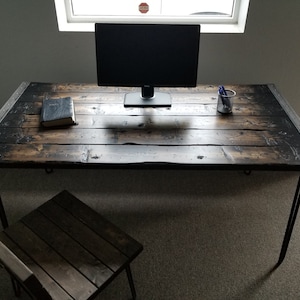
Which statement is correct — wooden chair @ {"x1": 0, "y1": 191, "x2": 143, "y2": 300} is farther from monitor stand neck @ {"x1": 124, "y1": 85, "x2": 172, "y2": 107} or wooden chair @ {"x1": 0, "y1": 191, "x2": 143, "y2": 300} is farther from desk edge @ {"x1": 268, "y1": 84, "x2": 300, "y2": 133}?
desk edge @ {"x1": 268, "y1": 84, "x2": 300, "y2": 133}

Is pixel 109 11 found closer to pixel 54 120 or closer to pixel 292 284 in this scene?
pixel 54 120

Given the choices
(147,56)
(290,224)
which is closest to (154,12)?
(147,56)

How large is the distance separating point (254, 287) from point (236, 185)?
0.72 m

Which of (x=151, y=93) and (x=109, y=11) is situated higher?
(x=109, y=11)

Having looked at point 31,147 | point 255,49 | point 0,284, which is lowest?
point 0,284

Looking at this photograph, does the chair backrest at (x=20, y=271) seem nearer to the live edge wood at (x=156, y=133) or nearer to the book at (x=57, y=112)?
the live edge wood at (x=156, y=133)

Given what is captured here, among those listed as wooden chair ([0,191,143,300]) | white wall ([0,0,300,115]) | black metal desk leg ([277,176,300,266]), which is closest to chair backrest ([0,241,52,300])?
wooden chair ([0,191,143,300])

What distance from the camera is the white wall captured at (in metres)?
1.89

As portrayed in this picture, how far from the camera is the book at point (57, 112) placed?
146cm

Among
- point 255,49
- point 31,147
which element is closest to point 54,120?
point 31,147

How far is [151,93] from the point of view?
1675mm

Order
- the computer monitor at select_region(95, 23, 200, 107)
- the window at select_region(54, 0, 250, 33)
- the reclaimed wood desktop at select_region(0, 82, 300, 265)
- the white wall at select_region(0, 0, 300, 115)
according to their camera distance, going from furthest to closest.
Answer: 1. the window at select_region(54, 0, 250, 33)
2. the white wall at select_region(0, 0, 300, 115)
3. the computer monitor at select_region(95, 23, 200, 107)
4. the reclaimed wood desktop at select_region(0, 82, 300, 265)

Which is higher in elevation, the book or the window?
the window

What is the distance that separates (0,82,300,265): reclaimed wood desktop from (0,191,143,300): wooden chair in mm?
216
